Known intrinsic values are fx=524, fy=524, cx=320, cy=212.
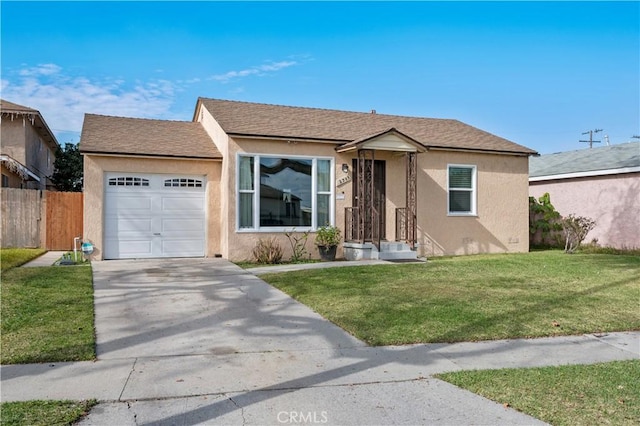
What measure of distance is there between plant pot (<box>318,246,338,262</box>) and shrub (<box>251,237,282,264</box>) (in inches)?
44.8

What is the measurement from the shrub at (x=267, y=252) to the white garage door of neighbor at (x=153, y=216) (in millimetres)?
2009

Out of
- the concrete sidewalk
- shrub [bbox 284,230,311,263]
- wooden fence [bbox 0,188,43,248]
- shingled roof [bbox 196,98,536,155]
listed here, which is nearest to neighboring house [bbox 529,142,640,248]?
shingled roof [bbox 196,98,536,155]

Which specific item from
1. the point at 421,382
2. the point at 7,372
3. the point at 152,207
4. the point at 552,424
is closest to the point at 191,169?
the point at 152,207

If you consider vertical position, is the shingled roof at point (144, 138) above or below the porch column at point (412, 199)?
above

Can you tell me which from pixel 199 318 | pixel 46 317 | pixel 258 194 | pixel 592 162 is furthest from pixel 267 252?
pixel 592 162

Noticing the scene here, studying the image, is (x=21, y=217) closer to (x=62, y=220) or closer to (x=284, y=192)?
(x=62, y=220)

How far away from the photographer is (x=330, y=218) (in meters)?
14.8

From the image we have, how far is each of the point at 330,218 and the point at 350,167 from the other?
161cm

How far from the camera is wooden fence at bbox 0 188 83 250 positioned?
54.4 feet

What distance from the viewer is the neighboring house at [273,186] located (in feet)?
46.0

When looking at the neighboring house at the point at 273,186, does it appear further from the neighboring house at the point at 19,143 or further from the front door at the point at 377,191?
the neighboring house at the point at 19,143

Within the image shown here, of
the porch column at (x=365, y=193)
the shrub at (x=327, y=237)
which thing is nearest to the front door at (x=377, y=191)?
the porch column at (x=365, y=193)

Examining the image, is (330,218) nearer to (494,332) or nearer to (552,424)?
(494,332)

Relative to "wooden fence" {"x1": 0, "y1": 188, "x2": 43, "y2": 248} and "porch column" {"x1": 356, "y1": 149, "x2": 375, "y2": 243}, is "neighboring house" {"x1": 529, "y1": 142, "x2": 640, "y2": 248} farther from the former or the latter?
"wooden fence" {"x1": 0, "y1": 188, "x2": 43, "y2": 248}
